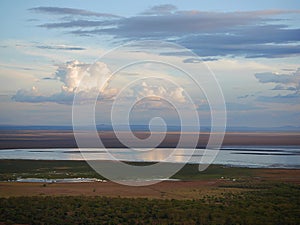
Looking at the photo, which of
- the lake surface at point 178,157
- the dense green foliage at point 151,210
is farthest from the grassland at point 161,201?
the lake surface at point 178,157

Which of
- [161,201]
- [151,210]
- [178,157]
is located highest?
[178,157]

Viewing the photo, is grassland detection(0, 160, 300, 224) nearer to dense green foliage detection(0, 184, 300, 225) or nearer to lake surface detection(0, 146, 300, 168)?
dense green foliage detection(0, 184, 300, 225)

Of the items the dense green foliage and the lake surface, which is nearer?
the dense green foliage

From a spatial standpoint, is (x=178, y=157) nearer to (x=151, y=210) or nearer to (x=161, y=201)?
(x=161, y=201)

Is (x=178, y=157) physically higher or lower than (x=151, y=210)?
higher

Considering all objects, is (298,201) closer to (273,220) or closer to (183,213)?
(273,220)

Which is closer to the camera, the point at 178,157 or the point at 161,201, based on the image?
the point at 161,201

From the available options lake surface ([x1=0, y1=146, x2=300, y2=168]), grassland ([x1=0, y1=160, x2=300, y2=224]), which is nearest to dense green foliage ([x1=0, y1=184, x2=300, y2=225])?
grassland ([x1=0, y1=160, x2=300, y2=224])

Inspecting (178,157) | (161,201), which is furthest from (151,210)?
(178,157)

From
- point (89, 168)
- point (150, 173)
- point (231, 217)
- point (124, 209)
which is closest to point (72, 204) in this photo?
point (124, 209)
